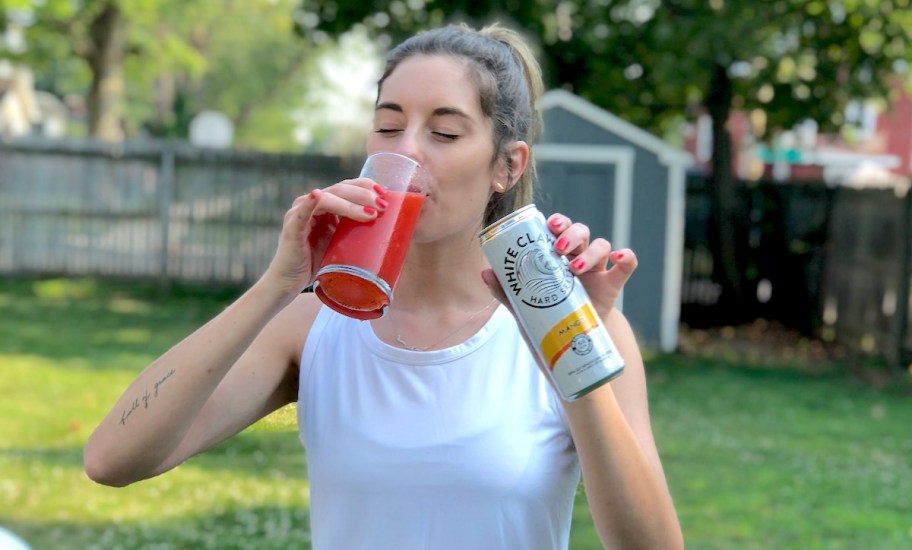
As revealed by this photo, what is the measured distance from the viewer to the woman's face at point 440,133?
1908 millimetres

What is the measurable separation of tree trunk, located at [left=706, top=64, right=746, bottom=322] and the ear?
13.3 metres

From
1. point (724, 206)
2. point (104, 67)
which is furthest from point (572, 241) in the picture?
point (104, 67)

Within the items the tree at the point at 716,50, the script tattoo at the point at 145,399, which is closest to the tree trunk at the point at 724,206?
the tree at the point at 716,50

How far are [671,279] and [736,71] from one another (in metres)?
3.68

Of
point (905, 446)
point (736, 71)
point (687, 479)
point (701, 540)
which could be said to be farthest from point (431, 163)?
point (736, 71)

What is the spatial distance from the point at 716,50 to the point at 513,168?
36.2ft

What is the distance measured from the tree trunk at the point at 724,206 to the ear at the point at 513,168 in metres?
13.3

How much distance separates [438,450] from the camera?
1861 mm

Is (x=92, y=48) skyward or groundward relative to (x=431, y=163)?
Answer: groundward

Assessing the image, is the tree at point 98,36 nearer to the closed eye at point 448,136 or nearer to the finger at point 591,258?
the closed eye at point 448,136

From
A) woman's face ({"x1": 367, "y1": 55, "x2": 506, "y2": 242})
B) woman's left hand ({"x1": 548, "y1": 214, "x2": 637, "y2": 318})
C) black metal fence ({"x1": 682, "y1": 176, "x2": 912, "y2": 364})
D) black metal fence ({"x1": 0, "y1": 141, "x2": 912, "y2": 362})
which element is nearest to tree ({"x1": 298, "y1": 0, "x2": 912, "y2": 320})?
black metal fence ({"x1": 682, "y1": 176, "x2": 912, "y2": 364})

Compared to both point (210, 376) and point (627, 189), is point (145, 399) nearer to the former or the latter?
point (210, 376)

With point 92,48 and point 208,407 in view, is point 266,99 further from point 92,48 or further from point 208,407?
point 208,407

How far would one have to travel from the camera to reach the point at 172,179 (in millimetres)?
15828
